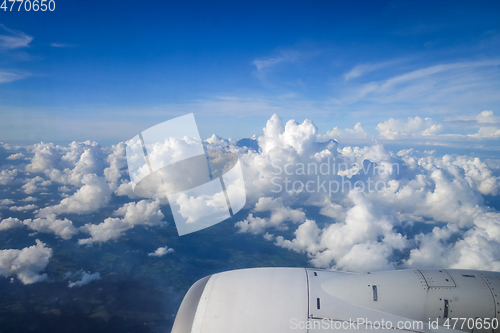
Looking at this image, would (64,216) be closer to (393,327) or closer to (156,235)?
(156,235)

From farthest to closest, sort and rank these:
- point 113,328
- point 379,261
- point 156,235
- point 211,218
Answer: point 211,218 < point 156,235 < point 379,261 < point 113,328

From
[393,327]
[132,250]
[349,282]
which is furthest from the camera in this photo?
[132,250]

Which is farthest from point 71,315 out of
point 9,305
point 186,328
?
point 186,328

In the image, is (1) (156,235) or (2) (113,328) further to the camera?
(1) (156,235)

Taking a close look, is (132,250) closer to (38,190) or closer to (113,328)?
(113,328)

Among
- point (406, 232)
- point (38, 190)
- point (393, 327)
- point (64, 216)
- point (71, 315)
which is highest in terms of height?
point (393, 327)

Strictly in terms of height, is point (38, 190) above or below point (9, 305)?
above

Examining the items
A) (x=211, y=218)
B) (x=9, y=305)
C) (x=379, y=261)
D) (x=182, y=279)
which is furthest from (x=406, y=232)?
(x=9, y=305)
